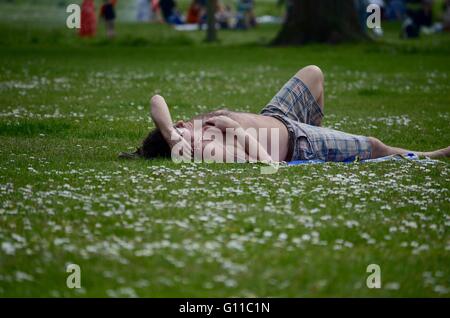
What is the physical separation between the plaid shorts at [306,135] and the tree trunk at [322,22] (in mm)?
18418

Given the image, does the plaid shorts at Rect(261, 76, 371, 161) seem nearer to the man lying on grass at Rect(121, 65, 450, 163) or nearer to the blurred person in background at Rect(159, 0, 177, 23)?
the man lying on grass at Rect(121, 65, 450, 163)

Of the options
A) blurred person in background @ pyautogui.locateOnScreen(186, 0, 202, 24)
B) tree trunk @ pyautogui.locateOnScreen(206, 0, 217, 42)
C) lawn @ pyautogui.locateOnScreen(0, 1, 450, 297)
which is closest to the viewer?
lawn @ pyautogui.locateOnScreen(0, 1, 450, 297)

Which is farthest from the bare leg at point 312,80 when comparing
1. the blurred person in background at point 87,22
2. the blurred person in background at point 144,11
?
the blurred person in background at point 144,11

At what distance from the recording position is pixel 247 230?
7.21 metres

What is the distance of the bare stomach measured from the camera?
10.2 m

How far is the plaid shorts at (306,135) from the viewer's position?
408 inches

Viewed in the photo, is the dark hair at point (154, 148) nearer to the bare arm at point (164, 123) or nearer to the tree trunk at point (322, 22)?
the bare arm at point (164, 123)

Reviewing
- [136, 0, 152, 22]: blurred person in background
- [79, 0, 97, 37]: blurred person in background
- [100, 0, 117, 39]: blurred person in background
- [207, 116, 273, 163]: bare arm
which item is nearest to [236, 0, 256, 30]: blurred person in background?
[136, 0, 152, 22]: blurred person in background

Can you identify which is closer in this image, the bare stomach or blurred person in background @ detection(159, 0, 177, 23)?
the bare stomach

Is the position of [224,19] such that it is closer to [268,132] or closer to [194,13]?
[194,13]

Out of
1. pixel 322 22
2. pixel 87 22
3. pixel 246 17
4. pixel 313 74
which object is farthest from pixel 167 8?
pixel 313 74

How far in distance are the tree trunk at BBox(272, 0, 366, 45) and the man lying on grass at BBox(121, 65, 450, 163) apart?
18.6 meters

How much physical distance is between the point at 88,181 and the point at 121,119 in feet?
17.9
